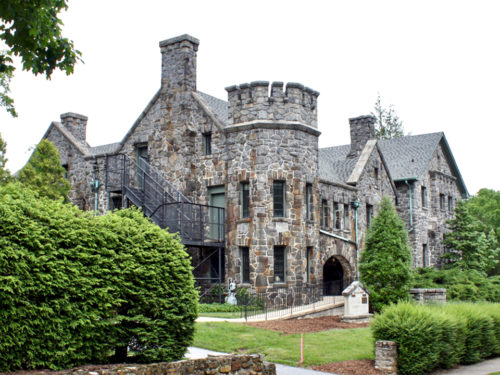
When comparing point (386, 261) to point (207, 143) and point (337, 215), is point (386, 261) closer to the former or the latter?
point (337, 215)

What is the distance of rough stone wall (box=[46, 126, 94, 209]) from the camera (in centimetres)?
3073

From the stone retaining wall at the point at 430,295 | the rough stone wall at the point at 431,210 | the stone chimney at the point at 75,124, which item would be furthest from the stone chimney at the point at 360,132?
the stone chimney at the point at 75,124

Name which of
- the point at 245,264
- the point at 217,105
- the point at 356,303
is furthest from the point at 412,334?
the point at 217,105

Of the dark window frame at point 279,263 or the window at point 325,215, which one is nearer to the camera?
the dark window frame at point 279,263

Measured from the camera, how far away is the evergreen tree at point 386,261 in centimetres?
2244

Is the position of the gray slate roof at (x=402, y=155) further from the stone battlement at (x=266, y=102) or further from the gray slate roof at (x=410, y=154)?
the stone battlement at (x=266, y=102)

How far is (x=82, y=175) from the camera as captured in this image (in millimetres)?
31156

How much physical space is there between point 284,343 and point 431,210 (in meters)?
25.2

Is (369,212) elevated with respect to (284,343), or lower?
elevated

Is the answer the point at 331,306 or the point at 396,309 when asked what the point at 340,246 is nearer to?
the point at 331,306

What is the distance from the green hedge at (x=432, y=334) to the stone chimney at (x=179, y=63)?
1603 centimetres

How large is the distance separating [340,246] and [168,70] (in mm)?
11497

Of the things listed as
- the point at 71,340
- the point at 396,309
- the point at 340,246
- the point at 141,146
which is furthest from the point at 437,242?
the point at 71,340

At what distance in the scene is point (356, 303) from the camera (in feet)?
70.3
